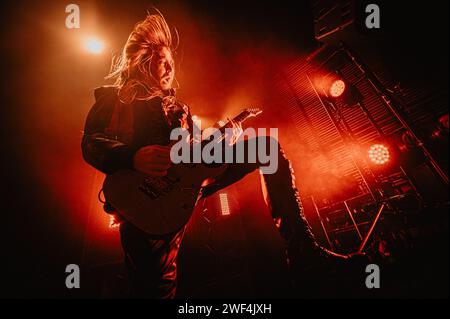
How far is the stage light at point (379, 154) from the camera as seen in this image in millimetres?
4320

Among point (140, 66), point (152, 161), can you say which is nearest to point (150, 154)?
point (152, 161)

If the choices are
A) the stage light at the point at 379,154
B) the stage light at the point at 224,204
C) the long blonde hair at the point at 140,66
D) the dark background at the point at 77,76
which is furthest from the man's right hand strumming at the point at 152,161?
the stage light at the point at 379,154

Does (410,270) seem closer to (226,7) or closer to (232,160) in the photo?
(232,160)

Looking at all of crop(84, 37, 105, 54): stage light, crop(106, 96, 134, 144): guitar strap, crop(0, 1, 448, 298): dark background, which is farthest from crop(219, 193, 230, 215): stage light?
crop(84, 37, 105, 54): stage light

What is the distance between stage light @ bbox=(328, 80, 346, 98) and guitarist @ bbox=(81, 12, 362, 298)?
3423mm

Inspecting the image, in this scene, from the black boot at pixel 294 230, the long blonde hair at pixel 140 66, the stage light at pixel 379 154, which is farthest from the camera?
the stage light at pixel 379 154

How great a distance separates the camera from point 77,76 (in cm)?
347

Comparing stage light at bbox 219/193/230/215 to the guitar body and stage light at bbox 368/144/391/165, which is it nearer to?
the guitar body

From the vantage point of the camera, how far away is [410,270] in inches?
70.8

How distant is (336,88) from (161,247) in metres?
4.92

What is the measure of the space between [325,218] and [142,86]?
4847 millimetres

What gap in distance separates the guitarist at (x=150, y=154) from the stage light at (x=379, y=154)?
11.9 feet

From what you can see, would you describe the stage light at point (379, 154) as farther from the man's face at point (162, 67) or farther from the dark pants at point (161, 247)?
the man's face at point (162, 67)
